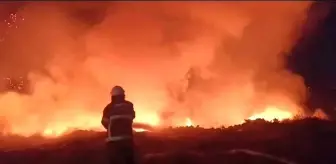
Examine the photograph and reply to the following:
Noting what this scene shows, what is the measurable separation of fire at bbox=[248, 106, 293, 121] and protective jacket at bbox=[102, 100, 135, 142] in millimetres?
10082

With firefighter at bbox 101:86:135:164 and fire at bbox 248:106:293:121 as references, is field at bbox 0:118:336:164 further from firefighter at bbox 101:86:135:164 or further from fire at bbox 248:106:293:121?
fire at bbox 248:106:293:121

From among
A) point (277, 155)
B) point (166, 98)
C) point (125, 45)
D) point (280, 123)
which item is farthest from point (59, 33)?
point (277, 155)

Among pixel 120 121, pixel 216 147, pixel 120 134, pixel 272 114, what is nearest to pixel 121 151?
pixel 120 134

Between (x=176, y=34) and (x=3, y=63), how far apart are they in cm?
909

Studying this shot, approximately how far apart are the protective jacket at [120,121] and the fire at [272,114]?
1008 centimetres

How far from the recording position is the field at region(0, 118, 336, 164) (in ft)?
39.3

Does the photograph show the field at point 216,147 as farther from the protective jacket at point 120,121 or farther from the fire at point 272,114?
the fire at point 272,114

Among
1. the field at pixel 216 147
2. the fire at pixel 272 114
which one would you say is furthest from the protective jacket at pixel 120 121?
the fire at pixel 272 114

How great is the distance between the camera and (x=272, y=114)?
62.4 feet

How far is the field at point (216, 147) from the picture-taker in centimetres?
1197

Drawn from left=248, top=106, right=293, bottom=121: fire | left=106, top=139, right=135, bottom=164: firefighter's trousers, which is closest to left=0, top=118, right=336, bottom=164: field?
left=106, top=139, right=135, bottom=164: firefighter's trousers

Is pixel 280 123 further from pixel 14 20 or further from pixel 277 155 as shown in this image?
pixel 14 20

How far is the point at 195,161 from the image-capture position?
11.9m

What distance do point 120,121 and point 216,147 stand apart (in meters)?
4.32
